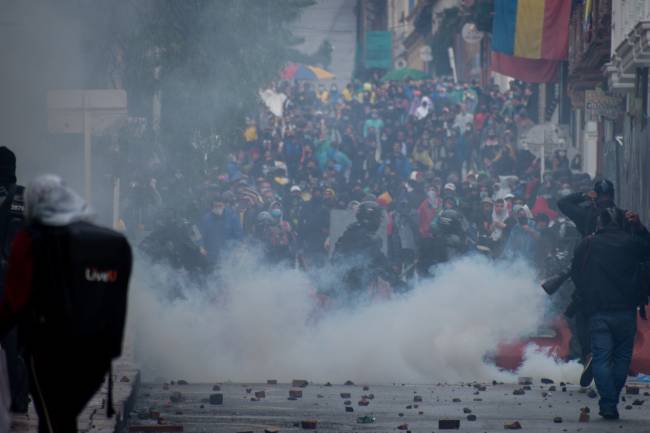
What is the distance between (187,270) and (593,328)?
6.88m

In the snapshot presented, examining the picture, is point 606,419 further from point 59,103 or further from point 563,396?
point 59,103

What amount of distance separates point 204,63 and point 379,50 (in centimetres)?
4807

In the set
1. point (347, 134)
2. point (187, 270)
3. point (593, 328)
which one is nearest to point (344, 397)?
point (593, 328)

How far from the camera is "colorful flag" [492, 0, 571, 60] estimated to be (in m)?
28.1

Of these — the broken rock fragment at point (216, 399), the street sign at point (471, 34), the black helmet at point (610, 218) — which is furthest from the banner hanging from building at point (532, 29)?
the broken rock fragment at point (216, 399)

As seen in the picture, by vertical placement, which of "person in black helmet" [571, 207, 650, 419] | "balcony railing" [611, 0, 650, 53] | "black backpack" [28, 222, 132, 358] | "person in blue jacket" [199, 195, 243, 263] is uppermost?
"balcony railing" [611, 0, 650, 53]

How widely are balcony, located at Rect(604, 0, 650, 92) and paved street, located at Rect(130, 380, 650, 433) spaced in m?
8.99

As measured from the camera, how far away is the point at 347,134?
29094 mm

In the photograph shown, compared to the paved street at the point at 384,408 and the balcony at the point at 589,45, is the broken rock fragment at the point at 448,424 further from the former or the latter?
the balcony at the point at 589,45

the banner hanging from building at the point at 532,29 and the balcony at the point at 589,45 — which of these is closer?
the balcony at the point at 589,45

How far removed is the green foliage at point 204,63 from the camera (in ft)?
78.7

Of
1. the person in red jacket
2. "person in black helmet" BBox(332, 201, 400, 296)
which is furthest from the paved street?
"person in black helmet" BBox(332, 201, 400, 296)

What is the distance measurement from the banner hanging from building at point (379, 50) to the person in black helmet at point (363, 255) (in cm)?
5540

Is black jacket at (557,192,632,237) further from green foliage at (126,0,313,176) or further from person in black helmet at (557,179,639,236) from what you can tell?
green foliage at (126,0,313,176)
